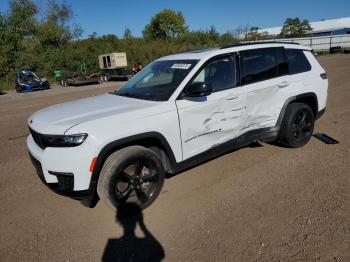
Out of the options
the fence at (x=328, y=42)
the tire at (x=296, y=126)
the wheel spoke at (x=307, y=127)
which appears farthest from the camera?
the fence at (x=328, y=42)

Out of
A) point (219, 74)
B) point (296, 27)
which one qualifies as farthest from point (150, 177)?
point (296, 27)

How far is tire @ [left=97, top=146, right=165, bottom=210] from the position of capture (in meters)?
3.40

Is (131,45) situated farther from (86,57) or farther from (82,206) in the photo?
(82,206)

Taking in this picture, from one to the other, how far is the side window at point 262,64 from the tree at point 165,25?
2659 inches

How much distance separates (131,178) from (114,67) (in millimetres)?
25393

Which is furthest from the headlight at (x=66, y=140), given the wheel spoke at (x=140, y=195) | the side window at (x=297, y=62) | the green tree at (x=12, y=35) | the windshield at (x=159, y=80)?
the green tree at (x=12, y=35)

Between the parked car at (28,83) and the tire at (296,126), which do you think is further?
the parked car at (28,83)

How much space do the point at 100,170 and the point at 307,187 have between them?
2.61 metres

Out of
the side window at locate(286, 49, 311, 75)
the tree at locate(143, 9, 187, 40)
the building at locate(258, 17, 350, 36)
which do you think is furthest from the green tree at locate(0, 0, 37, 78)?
the building at locate(258, 17, 350, 36)

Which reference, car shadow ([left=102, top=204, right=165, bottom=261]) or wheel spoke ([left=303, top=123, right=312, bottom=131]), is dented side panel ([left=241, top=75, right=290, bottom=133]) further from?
car shadow ([left=102, top=204, right=165, bottom=261])

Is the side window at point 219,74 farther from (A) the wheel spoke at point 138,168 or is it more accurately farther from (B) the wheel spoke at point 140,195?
(B) the wheel spoke at point 140,195

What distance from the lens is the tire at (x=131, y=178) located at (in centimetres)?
340

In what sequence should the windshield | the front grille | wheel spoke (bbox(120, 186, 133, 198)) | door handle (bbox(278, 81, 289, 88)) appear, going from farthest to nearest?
1. door handle (bbox(278, 81, 289, 88))
2. the windshield
3. wheel spoke (bbox(120, 186, 133, 198))
4. the front grille

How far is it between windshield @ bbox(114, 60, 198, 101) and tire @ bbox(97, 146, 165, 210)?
792 millimetres
